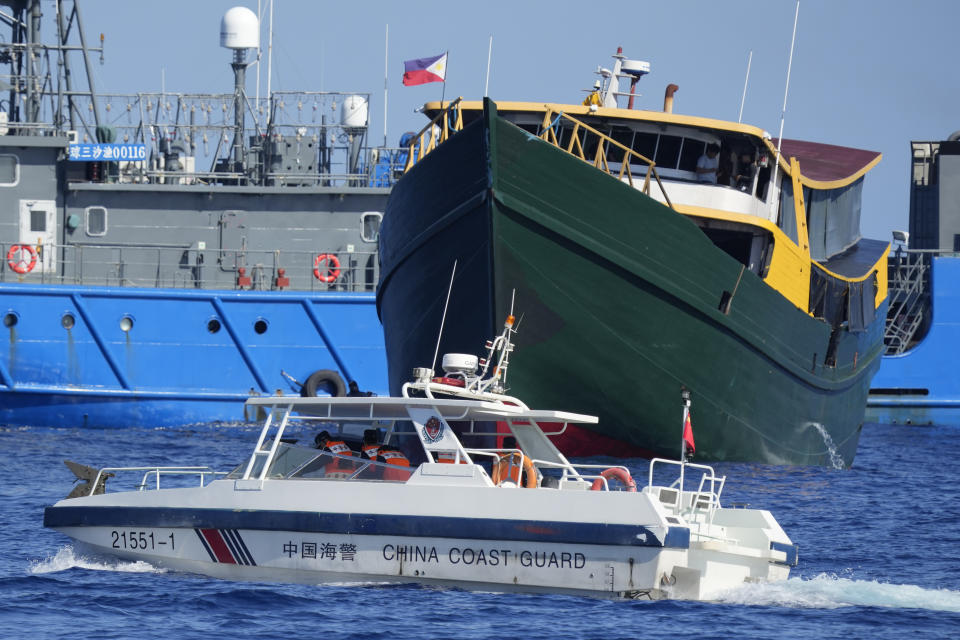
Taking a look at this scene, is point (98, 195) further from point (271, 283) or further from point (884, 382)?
point (884, 382)

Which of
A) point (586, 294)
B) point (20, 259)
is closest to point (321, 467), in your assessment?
point (586, 294)

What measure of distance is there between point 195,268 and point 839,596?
21.6 m

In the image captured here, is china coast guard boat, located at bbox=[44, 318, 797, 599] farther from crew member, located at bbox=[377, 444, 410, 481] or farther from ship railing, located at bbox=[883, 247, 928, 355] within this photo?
ship railing, located at bbox=[883, 247, 928, 355]

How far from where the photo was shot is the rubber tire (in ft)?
95.3

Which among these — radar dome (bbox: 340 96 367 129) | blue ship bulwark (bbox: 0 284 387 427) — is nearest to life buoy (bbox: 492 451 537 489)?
blue ship bulwark (bbox: 0 284 387 427)

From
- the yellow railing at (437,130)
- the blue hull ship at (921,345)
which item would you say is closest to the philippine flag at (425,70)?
the yellow railing at (437,130)

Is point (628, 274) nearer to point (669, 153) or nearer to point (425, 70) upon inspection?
point (669, 153)

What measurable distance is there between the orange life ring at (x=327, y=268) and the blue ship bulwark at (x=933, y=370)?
15510 millimetres

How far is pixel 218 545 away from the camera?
1245 cm

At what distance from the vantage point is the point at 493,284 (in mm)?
18828

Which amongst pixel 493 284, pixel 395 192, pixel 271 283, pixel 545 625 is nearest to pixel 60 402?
pixel 271 283

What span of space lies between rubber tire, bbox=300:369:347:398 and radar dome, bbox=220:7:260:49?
10.0m

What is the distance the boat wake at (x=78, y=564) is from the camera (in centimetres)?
1286

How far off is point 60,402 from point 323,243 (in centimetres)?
697
